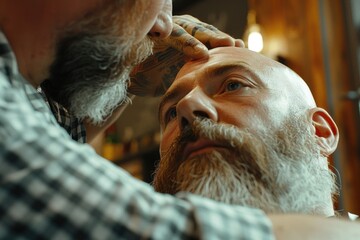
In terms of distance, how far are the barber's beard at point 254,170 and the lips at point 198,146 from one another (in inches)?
0.5

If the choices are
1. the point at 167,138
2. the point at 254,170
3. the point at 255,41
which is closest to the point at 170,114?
the point at 167,138

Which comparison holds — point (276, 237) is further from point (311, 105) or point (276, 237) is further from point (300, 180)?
point (311, 105)

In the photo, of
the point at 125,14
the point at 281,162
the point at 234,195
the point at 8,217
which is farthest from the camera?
the point at 281,162

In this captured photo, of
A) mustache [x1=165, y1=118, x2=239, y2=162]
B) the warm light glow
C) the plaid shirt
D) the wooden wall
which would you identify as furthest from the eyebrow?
the warm light glow

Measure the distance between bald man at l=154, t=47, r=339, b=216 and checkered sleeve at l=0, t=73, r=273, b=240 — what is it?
0.68m

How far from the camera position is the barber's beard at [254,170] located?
147 cm

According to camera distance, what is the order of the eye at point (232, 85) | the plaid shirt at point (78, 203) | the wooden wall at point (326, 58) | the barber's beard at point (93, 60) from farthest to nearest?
the wooden wall at point (326, 58)
the eye at point (232, 85)
the barber's beard at point (93, 60)
the plaid shirt at point (78, 203)

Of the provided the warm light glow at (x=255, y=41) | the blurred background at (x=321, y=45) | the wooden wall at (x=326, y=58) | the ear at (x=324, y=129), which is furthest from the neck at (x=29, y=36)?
the warm light glow at (x=255, y=41)

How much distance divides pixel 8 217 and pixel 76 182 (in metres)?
0.10

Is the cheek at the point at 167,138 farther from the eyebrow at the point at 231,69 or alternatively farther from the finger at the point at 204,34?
the finger at the point at 204,34

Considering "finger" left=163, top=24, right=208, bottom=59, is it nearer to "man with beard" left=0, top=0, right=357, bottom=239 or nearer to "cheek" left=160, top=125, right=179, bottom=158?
"cheek" left=160, top=125, right=179, bottom=158

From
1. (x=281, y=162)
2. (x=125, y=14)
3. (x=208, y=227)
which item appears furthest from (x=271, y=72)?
(x=208, y=227)

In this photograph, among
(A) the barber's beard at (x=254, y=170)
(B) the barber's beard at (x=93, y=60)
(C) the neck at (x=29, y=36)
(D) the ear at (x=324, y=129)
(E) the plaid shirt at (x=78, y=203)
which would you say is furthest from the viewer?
(D) the ear at (x=324, y=129)

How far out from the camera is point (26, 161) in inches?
29.7
